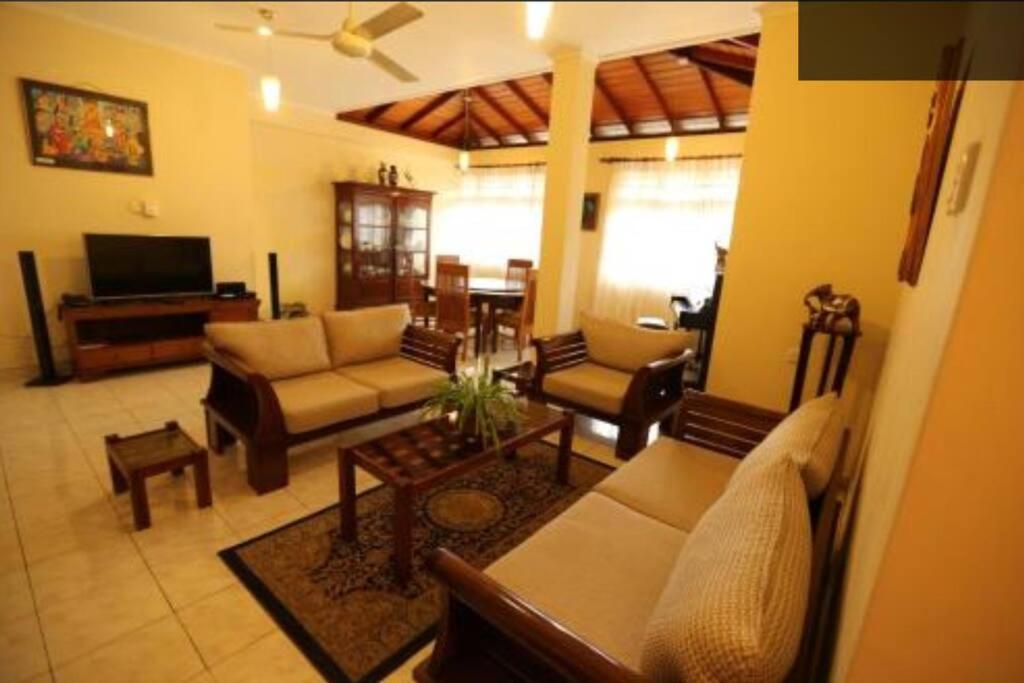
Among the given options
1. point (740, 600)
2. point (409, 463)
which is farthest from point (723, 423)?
point (740, 600)

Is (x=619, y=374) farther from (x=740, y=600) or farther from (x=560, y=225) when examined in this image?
(x=740, y=600)

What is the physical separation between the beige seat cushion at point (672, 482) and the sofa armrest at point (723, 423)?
9cm

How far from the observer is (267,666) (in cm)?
129

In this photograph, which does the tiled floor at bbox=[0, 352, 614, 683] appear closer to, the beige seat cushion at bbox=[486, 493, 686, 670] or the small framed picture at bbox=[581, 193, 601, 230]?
the beige seat cushion at bbox=[486, 493, 686, 670]

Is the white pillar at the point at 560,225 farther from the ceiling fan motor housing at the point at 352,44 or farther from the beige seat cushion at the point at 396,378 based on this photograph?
the ceiling fan motor housing at the point at 352,44

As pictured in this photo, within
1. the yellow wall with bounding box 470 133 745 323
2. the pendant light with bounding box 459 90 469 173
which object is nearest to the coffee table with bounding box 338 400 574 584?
the yellow wall with bounding box 470 133 745 323

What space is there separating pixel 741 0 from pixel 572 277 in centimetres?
299

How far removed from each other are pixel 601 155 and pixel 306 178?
11.5ft

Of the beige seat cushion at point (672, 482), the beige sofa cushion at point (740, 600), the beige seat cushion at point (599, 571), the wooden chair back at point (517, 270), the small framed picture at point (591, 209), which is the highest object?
the small framed picture at point (591, 209)

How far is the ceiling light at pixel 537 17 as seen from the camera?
0.37 m

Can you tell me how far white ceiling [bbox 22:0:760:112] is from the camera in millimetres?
410

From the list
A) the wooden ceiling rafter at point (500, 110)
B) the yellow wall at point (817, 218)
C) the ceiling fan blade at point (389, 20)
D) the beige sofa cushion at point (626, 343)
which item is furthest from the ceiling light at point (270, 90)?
the wooden ceiling rafter at point (500, 110)

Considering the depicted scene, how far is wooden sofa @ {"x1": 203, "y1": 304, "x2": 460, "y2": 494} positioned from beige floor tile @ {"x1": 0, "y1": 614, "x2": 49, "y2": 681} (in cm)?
80

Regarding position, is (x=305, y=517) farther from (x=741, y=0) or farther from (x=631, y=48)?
(x=741, y=0)
